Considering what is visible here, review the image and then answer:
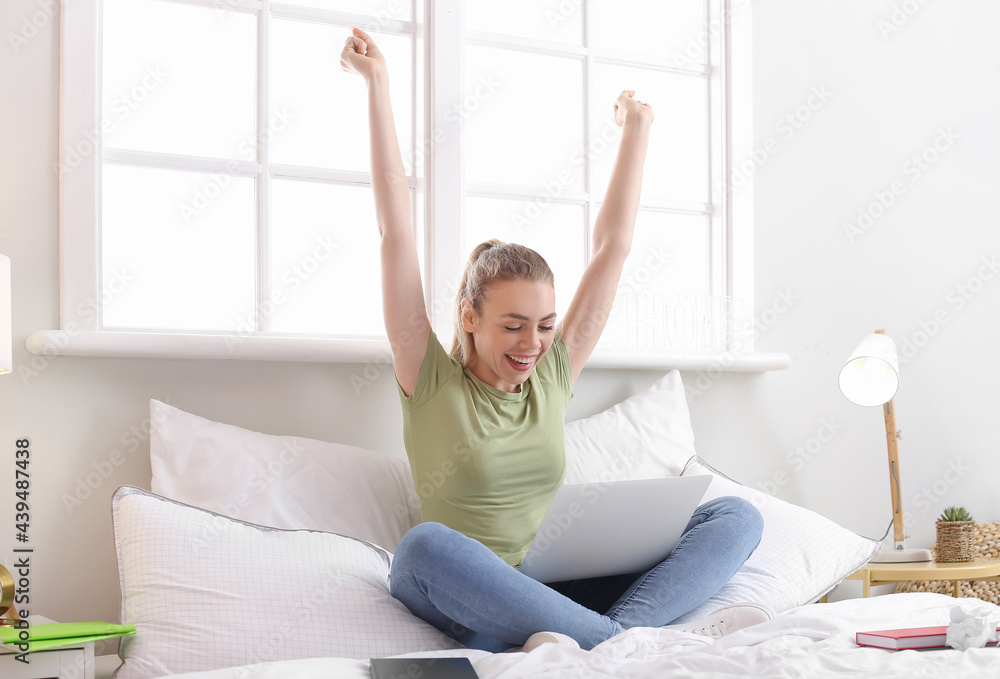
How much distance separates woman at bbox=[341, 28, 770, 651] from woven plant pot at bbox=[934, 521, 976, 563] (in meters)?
0.96

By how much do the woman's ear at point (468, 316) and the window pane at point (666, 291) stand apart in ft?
2.34

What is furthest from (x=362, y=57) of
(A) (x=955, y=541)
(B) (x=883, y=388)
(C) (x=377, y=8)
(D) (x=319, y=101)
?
(A) (x=955, y=541)

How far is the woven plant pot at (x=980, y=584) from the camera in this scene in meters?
2.39

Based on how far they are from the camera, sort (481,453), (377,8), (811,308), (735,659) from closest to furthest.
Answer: (735,659) < (481,453) < (377,8) < (811,308)

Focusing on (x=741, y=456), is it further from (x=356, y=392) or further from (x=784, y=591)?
(x=356, y=392)

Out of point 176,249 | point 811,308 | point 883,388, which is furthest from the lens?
point 811,308

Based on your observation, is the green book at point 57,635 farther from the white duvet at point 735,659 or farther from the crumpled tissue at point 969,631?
the crumpled tissue at point 969,631

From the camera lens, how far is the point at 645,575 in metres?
1.50

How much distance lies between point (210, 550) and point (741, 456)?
1535 mm

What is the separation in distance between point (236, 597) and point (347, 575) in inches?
7.1

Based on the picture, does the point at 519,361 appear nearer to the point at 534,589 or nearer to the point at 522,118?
the point at 534,589

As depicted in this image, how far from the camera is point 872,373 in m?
2.34

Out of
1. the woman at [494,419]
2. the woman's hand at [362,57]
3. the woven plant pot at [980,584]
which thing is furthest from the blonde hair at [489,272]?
the woven plant pot at [980,584]

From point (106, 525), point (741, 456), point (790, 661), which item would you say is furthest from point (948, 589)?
point (106, 525)
